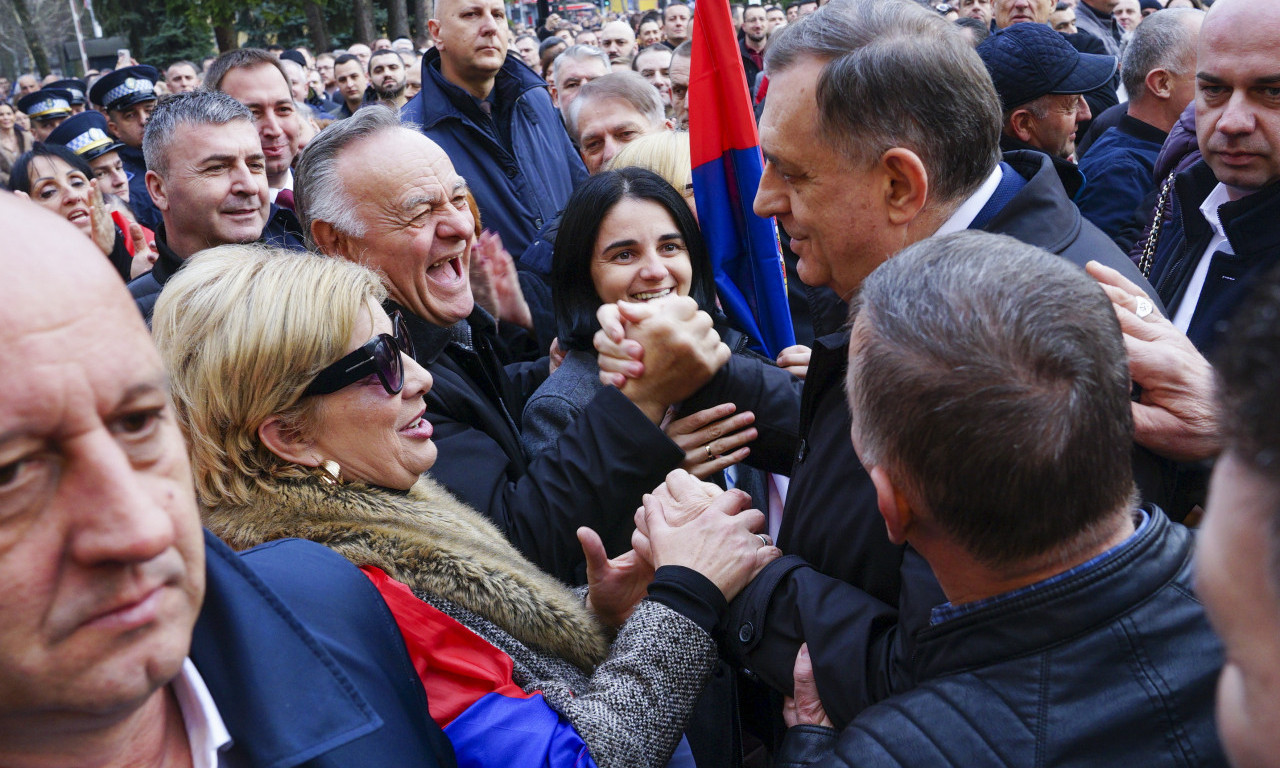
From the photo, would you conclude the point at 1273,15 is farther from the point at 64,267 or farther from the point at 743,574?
the point at 64,267

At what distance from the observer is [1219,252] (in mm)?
2904

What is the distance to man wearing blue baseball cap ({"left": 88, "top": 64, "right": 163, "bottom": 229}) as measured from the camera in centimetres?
696

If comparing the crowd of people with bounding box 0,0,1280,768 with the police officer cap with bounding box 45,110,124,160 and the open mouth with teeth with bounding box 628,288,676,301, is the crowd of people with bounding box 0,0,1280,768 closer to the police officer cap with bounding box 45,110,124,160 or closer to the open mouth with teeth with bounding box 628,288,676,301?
the open mouth with teeth with bounding box 628,288,676,301

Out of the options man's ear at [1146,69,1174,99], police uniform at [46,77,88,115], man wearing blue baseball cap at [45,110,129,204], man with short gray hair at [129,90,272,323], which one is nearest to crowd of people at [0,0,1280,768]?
man with short gray hair at [129,90,272,323]

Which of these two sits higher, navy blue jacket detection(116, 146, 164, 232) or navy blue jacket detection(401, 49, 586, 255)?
navy blue jacket detection(401, 49, 586, 255)

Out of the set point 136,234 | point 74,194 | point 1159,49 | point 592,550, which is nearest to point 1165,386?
point 592,550

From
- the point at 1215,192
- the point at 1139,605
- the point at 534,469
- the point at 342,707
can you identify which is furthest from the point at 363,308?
the point at 1215,192

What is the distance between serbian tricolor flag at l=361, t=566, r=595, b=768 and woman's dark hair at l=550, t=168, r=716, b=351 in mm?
1406

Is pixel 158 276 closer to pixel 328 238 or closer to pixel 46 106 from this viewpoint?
pixel 328 238

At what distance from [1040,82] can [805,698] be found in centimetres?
378

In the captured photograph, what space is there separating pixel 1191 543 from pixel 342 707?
127cm

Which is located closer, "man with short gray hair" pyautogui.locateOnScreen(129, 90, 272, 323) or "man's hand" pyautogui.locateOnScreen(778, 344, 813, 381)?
"man's hand" pyautogui.locateOnScreen(778, 344, 813, 381)

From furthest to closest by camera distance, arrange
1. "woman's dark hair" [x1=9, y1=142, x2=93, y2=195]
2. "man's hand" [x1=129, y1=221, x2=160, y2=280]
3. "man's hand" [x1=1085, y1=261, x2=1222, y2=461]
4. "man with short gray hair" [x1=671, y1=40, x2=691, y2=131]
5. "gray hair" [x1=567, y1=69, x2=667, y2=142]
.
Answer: "man with short gray hair" [x1=671, y1=40, x2=691, y2=131], "woman's dark hair" [x1=9, y1=142, x2=93, y2=195], "man's hand" [x1=129, y1=221, x2=160, y2=280], "gray hair" [x1=567, y1=69, x2=667, y2=142], "man's hand" [x1=1085, y1=261, x2=1222, y2=461]

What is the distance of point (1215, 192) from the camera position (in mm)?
3047
